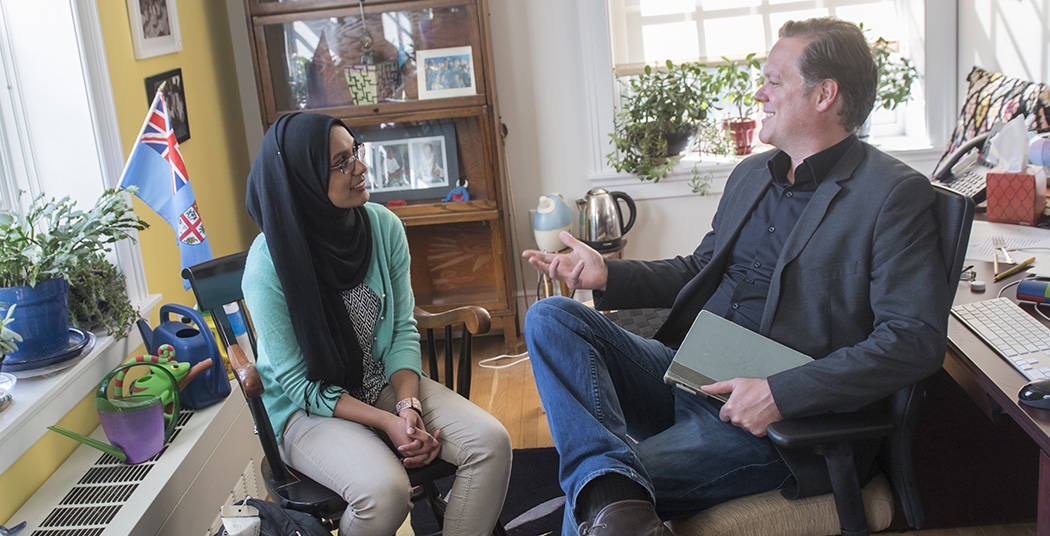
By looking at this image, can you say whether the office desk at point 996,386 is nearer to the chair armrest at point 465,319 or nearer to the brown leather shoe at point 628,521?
the brown leather shoe at point 628,521

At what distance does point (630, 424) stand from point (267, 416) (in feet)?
2.49

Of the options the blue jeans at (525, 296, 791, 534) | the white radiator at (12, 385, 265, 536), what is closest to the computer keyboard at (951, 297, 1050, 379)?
the blue jeans at (525, 296, 791, 534)

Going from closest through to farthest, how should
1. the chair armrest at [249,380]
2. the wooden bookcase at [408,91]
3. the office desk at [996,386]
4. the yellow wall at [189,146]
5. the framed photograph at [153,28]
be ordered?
the office desk at [996,386] < the chair armrest at [249,380] < the yellow wall at [189,146] < the framed photograph at [153,28] < the wooden bookcase at [408,91]

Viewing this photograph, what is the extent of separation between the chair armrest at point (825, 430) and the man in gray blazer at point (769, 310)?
114mm

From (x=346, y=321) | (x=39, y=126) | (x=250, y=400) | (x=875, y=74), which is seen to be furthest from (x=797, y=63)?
(x=39, y=126)

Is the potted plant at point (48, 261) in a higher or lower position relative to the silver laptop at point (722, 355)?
higher

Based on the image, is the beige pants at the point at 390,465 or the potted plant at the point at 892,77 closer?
the beige pants at the point at 390,465

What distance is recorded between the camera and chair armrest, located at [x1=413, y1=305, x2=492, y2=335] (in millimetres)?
2096

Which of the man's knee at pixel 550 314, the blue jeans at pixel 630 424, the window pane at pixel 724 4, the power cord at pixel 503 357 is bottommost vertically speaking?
the power cord at pixel 503 357

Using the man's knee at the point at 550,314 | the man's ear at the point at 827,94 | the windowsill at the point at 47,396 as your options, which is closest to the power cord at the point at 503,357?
the windowsill at the point at 47,396

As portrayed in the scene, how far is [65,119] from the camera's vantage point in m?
2.40

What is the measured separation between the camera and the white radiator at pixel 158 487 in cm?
188

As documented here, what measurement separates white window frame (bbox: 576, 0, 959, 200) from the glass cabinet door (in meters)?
0.52

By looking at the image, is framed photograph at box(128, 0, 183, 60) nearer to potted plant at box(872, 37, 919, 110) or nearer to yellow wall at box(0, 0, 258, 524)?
yellow wall at box(0, 0, 258, 524)
